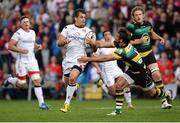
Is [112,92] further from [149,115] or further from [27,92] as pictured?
[27,92]

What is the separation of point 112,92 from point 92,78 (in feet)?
19.8

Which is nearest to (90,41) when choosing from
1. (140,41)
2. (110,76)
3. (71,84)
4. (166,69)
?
(71,84)

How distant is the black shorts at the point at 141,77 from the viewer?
17.1 meters

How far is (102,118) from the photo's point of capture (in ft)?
52.2

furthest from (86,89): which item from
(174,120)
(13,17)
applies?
(174,120)

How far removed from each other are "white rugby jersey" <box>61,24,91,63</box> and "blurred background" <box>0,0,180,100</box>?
7.69m

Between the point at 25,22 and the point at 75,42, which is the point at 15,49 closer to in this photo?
the point at 25,22

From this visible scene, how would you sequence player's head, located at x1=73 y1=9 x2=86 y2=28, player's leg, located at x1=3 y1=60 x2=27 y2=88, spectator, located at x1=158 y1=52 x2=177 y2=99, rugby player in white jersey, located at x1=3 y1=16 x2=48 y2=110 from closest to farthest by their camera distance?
player's head, located at x1=73 y1=9 x2=86 y2=28 → rugby player in white jersey, located at x1=3 y1=16 x2=48 y2=110 → player's leg, located at x1=3 y1=60 x2=27 y2=88 → spectator, located at x1=158 y1=52 x2=177 y2=99

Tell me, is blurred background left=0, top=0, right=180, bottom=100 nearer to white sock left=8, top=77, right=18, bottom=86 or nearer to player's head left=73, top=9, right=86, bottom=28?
white sock left=8, top=77, right=18, bottom=86

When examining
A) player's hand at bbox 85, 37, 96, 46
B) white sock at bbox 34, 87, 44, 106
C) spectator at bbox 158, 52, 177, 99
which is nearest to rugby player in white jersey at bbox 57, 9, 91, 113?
player's hand at bbox 85, 37, 96, 46

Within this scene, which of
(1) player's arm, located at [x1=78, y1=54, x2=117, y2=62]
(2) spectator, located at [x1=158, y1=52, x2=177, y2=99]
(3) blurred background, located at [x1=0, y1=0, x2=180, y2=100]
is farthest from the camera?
(3) blurred background, located at [x1=0, y1=0, x2=180, y2=100]

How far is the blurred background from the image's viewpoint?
2711cm

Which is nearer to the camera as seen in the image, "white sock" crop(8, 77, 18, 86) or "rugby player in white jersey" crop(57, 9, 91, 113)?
"rugby player in white jersey" crop(57, 9, 91, 113)

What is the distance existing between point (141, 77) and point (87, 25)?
11.9 meters
